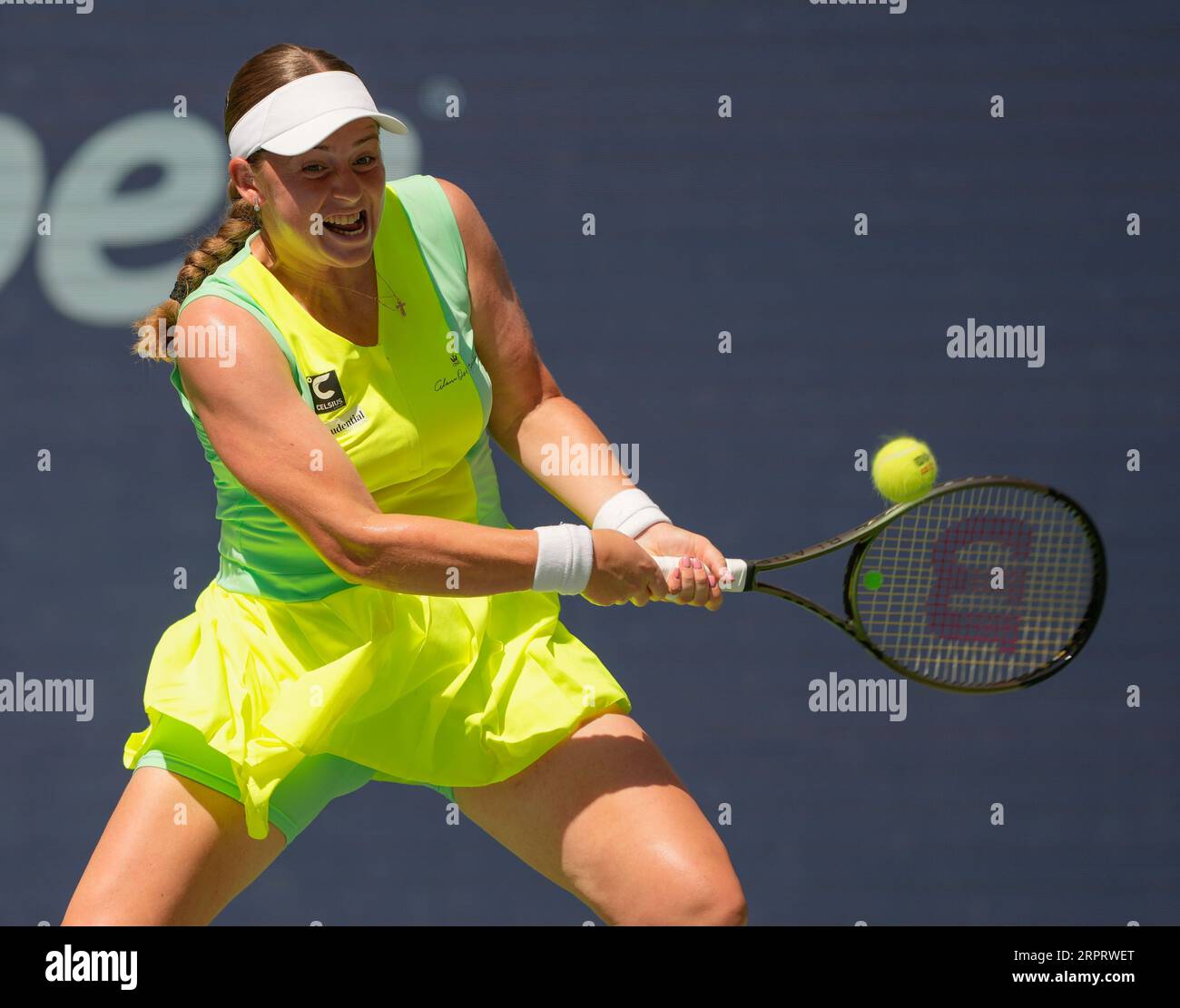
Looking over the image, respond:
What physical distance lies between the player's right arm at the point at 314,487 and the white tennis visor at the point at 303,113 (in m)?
0.25

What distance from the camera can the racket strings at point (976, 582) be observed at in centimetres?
334

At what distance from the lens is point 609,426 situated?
4047mm

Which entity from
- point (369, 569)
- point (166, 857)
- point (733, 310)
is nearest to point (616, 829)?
point (369, 569)

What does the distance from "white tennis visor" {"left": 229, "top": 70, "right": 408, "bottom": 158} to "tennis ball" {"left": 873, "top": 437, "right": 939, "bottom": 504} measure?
938 millimetres

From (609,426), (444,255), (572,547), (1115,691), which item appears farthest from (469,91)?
(1115,691)

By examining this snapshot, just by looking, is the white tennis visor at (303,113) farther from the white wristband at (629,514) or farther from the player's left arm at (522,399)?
the white wristband at (629,514)

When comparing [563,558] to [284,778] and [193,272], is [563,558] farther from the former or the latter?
[193,272]

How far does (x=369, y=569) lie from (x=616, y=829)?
0.52 meters

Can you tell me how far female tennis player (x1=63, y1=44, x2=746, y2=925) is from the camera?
2658 mm

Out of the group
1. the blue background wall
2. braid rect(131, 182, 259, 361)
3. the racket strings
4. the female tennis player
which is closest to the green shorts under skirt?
the female tennis player
